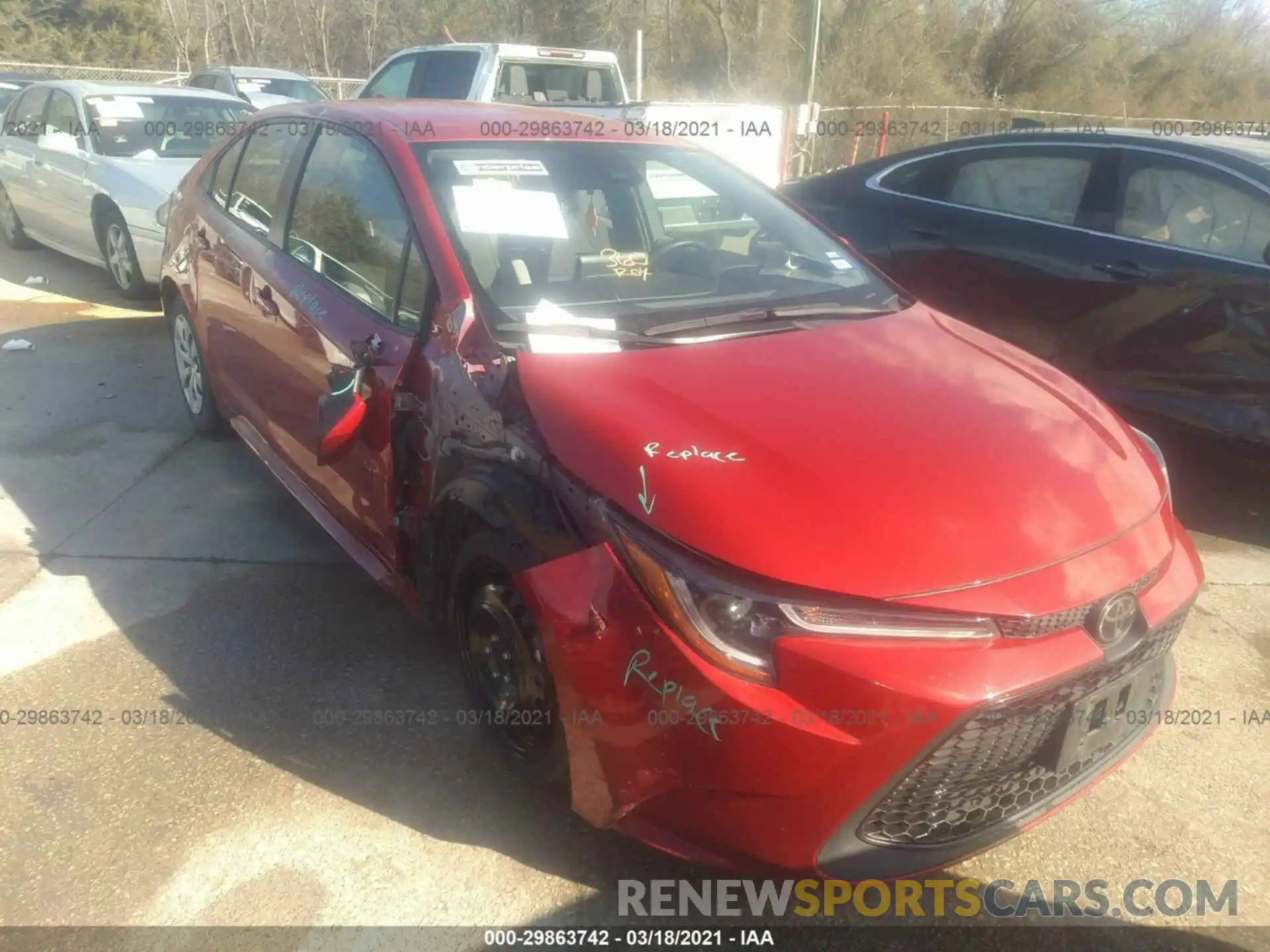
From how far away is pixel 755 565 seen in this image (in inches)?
76.0

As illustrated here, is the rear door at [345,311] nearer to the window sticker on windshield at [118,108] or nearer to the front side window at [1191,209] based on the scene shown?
the front side window at [1191,209]

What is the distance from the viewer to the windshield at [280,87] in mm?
15165

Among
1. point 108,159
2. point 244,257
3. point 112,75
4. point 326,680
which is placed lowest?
point 112,75

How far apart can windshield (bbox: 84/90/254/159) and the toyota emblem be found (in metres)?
7.34

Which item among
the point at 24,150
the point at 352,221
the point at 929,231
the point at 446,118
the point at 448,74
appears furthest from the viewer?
the point at 448,74

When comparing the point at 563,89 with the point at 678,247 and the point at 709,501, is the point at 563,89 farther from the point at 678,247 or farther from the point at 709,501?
the point at 709,501

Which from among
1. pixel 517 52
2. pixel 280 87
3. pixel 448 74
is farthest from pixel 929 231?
pixel 280 87

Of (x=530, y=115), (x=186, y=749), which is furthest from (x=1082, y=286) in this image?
(x=186, y=749)

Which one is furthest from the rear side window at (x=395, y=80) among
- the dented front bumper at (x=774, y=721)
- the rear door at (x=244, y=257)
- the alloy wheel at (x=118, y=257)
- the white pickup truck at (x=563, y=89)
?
the dented front bumper at (x=774, y=721)

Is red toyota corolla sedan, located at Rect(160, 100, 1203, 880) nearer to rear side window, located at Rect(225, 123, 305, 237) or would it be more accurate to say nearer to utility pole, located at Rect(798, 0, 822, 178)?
rear side window, located at Rect(225, 123, 305, 237)

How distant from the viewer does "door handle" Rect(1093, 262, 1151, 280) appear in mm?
4309

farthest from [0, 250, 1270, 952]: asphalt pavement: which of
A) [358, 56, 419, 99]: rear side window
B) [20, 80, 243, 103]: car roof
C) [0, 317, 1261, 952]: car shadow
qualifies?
[358, 56, 419, 99]: rear side window

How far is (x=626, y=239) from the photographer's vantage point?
3273mm

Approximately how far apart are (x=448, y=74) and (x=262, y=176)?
5746mm
